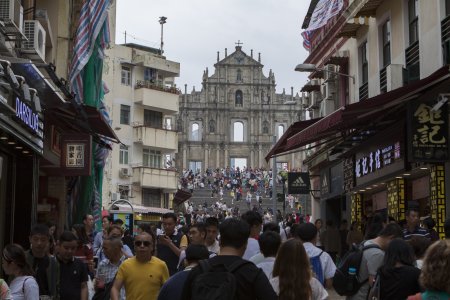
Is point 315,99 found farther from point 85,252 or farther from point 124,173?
point 85,252

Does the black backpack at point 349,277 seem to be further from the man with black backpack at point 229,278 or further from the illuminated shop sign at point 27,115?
the illuminated shop sign at point 27,115

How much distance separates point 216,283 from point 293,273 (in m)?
1.07

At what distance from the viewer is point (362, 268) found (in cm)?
901

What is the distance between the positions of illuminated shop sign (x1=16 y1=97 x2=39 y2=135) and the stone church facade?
8727cm

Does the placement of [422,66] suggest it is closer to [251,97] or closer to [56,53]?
[56,53]

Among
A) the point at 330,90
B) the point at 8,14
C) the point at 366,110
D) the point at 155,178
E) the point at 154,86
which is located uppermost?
the point at 154,86

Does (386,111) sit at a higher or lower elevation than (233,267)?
higher

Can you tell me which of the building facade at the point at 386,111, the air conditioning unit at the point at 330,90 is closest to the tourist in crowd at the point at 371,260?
the building facade at the point at 386,111

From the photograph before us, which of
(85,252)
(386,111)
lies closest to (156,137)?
(386,111)

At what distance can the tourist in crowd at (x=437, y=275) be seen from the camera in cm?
599

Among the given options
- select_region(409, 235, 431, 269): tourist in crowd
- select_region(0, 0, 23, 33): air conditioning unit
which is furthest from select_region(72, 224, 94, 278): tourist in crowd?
select_region(409, 235, 431, 269): tourist in crowd

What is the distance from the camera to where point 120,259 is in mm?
10258

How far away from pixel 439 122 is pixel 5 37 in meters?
8.41

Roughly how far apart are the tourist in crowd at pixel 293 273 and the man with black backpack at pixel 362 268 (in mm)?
2059
